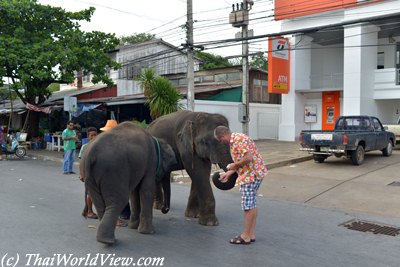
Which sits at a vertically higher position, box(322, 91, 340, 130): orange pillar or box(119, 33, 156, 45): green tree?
box(119, 33, 156, 45): green tree

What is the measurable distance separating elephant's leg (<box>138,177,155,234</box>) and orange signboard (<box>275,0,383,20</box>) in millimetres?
16049

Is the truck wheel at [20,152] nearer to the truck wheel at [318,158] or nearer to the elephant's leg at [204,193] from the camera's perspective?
the truck wheel at [318,158]

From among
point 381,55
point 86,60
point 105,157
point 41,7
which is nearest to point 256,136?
point 381,55

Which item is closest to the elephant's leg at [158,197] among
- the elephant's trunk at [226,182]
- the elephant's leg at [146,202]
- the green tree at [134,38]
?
the elephant's leg at [146,202]

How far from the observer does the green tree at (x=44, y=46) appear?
17.6 m

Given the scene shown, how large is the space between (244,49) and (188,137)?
1032 cm

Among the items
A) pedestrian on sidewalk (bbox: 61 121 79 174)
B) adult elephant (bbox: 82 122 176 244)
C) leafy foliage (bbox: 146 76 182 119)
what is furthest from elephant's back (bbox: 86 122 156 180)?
leafy foliage (bbox: 146 76 182 119)

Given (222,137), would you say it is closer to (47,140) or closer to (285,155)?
(285,155)

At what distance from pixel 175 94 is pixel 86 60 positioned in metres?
4.86

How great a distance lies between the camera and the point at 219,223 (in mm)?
6609

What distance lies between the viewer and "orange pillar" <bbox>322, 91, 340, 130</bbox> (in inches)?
913

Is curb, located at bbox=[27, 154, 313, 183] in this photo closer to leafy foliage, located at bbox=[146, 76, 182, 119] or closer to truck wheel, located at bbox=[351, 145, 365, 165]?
truck wheel, located at bbox=[351, 145, 365, 165]

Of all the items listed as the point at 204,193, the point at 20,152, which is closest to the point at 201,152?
the point at 204,193

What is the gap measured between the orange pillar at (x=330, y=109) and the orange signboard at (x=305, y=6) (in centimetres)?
493
